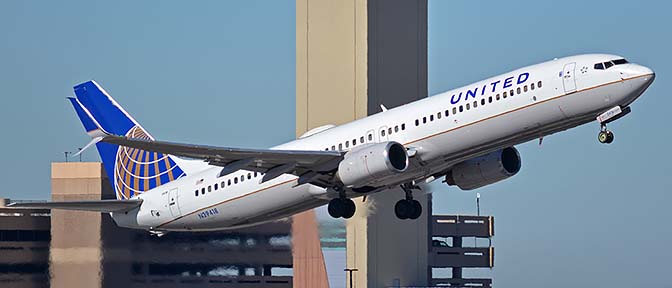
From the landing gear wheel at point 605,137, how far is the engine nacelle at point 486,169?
6.59 meters

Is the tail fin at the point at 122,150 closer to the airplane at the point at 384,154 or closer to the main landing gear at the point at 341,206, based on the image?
the airplane at the point at 384,154

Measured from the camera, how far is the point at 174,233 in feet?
232

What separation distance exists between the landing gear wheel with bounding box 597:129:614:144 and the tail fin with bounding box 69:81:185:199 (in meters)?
18.6

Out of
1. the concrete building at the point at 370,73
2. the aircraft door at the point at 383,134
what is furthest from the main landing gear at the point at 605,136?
the concrete building at the point at 370,73

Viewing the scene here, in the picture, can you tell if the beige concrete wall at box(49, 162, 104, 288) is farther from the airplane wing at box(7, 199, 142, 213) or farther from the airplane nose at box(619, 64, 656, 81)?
the airplane nose at box(619, 64, 656, 81)

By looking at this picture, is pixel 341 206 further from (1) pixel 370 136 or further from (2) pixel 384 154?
(2) pixel 384 154

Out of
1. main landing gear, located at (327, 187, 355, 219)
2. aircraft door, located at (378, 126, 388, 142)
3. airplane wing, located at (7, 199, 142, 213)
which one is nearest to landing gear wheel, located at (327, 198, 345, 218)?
main landing gear, located at (327, 187, 355, 219)

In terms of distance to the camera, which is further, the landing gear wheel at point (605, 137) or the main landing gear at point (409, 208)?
the main landing gear at point (409, 208)

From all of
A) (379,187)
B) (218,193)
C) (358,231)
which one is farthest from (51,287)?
(358,231)

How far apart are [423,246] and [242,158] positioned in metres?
52.0

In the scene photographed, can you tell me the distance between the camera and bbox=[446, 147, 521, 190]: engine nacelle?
2463 inches

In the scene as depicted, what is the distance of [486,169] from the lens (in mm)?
62562

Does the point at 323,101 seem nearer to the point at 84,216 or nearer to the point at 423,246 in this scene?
the point at 423,246

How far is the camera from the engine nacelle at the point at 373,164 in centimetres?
5866
